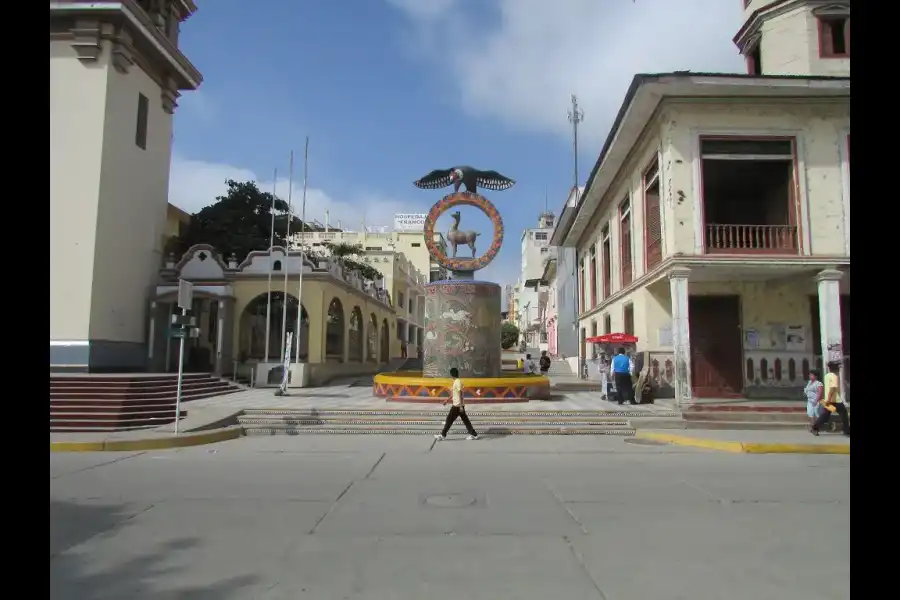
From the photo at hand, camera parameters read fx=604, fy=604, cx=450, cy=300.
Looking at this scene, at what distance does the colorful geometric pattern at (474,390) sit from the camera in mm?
17844

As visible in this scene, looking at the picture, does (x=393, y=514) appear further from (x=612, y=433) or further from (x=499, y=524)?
(x=612, y=433)

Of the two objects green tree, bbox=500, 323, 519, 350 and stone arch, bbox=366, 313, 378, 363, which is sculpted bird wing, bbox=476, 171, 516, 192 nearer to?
stone arch, bbox=366, 313, 378, 363

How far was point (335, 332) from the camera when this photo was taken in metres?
29.2

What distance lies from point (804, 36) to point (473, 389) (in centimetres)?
1560

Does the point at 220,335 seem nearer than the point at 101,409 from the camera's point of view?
No

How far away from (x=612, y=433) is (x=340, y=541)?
9962mm

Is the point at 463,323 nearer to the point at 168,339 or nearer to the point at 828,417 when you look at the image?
the point at 828,417

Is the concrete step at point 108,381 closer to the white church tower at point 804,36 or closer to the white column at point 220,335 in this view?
the white column at point 220,335

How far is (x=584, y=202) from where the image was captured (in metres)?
26.9

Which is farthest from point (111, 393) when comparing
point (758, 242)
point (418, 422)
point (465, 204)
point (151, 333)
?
point (758, 242)

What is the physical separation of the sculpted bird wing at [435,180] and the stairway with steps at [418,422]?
30.6ft

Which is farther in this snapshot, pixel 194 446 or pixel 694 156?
pixel 694 156
